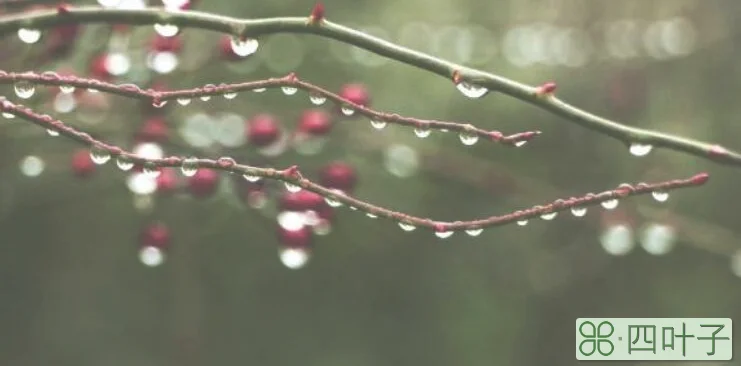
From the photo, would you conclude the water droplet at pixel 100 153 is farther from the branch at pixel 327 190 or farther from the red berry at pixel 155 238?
the red berry at pixel 155 238

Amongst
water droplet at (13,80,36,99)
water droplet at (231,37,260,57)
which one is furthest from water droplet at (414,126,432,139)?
water droplet at (13,80,36,99)

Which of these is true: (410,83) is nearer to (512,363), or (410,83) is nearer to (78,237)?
(512,363)

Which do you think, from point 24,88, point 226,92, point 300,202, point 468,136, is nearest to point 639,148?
point 468,136

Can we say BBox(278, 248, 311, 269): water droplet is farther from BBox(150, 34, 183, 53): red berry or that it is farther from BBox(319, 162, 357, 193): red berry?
BBox(150, 34, 183, 53): red berry

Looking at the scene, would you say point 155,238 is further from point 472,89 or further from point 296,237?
point 472,89

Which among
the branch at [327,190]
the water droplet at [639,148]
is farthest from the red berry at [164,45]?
the water droplet at [639,148]

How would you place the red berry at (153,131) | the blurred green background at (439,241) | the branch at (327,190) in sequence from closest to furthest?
1. the branch at (327,190)
2. the red berry at (153,131)
3. the blurred green background at (439,241)
